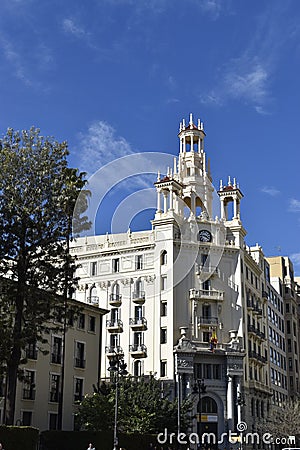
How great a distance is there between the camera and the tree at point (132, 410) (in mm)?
41969

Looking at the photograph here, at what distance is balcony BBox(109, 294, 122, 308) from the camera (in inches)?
2699

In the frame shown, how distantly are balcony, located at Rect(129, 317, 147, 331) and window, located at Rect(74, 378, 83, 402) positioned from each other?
1640 cm

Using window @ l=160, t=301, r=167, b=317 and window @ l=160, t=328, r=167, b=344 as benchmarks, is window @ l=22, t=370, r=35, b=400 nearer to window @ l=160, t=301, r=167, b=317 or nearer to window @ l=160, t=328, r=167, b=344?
window @ l=160, t=328, r=167, b=344

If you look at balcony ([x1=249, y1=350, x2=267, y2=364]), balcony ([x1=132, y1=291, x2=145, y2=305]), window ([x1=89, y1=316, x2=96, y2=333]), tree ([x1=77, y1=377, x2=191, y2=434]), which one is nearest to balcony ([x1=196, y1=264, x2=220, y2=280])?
balcony ([x1=132, y1=291, x2=145, y2=305])

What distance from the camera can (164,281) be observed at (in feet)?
220

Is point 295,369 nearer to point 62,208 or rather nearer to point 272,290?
point 272,290

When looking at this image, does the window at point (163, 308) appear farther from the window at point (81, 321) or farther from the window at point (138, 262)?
the window at point (81, 321)

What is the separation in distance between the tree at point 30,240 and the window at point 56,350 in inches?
475

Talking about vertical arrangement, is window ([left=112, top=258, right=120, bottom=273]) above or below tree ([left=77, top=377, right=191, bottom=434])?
above

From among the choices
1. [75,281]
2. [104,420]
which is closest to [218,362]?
[104,420]

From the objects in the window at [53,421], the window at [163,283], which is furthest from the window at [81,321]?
the window at [163,283]

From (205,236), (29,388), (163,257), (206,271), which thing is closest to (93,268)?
(163,257)

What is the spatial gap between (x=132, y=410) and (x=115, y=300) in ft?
81.8

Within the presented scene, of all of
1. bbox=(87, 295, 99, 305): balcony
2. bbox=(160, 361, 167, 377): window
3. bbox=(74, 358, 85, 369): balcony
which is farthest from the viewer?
bbox=(87, 295, 99, 305): balcony
